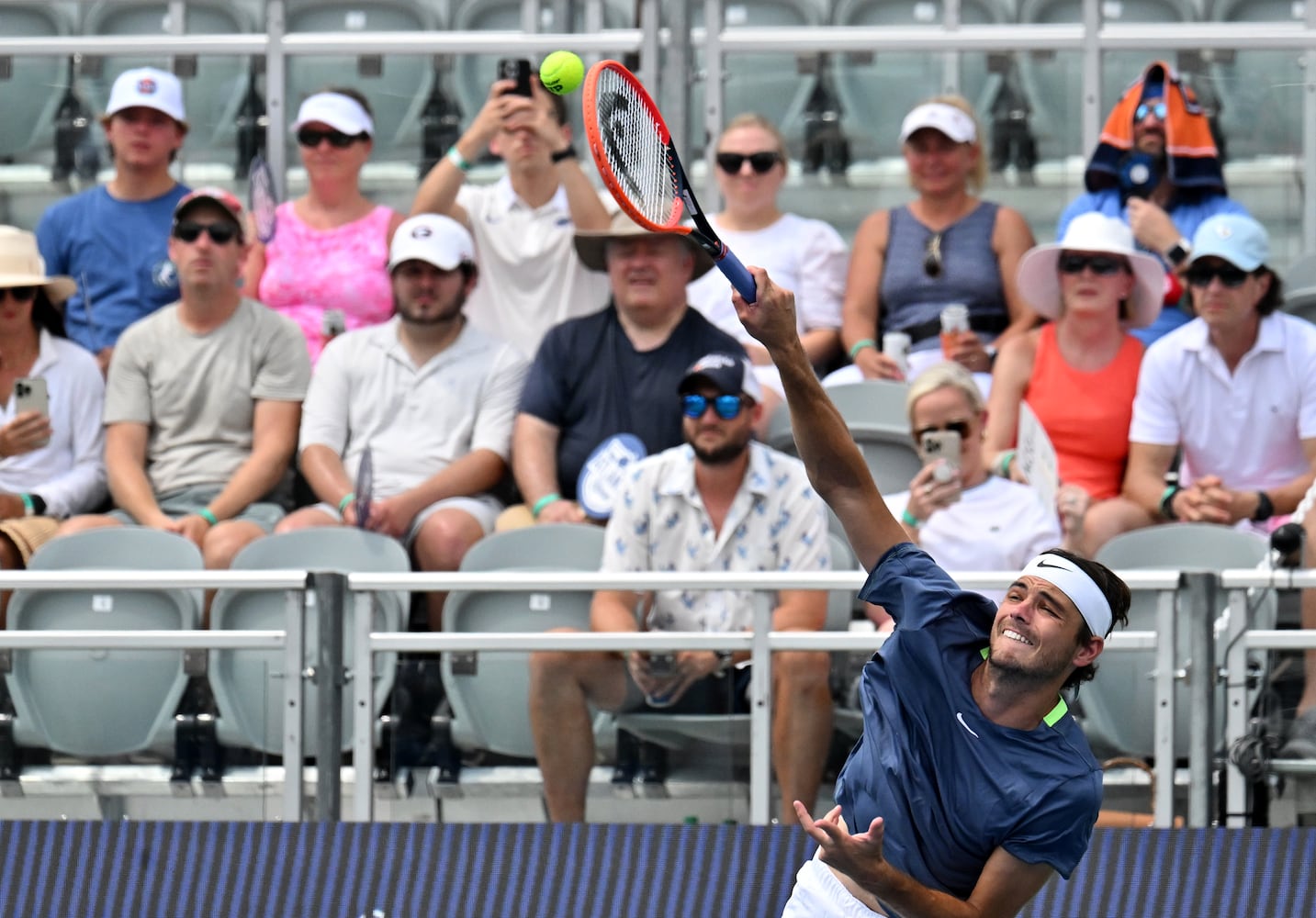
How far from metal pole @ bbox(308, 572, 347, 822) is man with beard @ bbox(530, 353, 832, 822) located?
0.51 meters

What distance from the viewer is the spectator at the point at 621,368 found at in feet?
22.5

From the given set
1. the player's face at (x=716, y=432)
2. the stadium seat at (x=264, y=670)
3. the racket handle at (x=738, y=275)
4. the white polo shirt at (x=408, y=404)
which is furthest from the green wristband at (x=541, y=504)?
the racket handle at (x=738, y=275)

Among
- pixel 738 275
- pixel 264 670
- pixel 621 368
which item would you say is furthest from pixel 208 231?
pixel 738 275

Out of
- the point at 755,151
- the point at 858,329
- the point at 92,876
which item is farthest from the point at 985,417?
the point at 92,876

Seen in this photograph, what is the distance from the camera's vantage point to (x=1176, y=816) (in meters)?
5.43

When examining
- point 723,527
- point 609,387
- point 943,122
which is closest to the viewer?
point 723,527

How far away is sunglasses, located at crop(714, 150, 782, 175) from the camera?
7594 millimetres

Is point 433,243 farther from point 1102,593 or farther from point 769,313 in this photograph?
point 769,313

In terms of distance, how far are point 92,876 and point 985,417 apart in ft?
10.0

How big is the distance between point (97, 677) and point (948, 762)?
2.54m

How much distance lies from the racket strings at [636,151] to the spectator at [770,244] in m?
3.81

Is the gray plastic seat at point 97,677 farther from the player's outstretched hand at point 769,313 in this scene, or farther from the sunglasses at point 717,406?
the player's outstretched hand at point 769,313

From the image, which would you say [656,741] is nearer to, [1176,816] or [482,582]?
[482,582]

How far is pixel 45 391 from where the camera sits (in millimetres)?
6953
